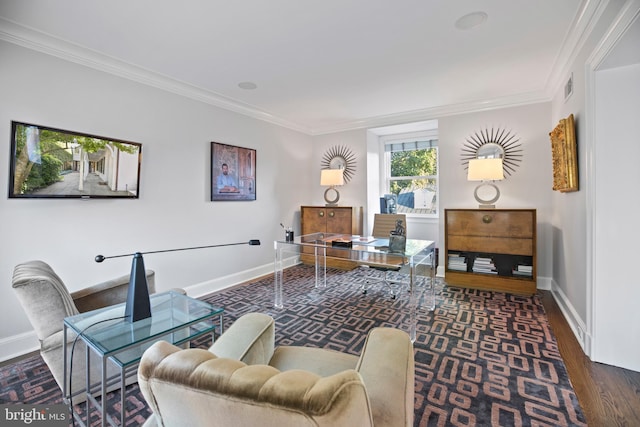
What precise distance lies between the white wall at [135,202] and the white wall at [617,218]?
12.6 feet

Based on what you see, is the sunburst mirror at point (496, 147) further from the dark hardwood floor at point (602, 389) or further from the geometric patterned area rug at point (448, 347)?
the dark hardwood floor at point (602, 389)

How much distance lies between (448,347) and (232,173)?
3276 millimetres

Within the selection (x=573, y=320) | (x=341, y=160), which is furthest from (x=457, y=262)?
(x=341, y=160)

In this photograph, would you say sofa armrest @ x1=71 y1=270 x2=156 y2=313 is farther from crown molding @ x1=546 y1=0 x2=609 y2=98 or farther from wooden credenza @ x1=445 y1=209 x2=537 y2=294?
crown molding @ x1=546 y1=0 x2=609 y2=98

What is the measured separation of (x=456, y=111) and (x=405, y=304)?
9.50 feet

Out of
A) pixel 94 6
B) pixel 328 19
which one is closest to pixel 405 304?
pixel 328 19

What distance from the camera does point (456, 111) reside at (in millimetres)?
4293

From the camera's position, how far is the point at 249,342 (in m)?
1.22

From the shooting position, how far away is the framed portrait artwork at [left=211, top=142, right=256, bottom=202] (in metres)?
3.85

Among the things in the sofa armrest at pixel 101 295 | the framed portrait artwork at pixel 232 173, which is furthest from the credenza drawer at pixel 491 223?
the sofa armrest at pixel 101 295

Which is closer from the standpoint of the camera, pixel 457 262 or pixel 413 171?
pixel 457 262

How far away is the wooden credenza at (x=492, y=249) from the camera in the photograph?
357cm

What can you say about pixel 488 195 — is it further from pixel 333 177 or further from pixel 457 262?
pixel 333 177

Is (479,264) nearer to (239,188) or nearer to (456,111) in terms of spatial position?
(456,111)
